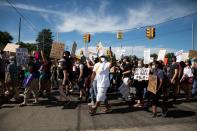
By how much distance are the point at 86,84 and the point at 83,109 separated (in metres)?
2.01

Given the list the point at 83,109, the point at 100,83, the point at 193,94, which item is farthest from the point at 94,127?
the point at 193,94

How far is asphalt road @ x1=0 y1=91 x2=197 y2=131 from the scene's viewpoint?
23.7ft

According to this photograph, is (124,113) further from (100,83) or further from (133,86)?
(133,86)

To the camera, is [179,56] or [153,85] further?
[179,56]

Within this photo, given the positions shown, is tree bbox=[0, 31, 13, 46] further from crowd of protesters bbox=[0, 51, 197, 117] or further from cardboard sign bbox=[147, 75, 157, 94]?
cardboard sign bbox=[147, 75, 157, 94]

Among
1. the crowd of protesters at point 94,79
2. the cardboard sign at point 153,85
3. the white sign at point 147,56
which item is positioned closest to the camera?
the cardboard sign at point 153,85

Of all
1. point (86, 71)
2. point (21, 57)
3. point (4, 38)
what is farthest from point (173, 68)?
point (4, 38)

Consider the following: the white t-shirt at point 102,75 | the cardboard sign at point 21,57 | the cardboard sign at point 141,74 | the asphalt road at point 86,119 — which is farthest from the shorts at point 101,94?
the cardboard sign at point 21,57

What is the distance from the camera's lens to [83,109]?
32.0 feet

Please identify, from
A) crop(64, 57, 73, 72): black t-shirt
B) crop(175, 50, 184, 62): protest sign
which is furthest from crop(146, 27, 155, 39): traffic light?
crop(64, 57, 73, 72): black t-shirt

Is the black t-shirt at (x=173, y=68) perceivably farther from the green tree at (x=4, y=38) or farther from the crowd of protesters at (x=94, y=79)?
the green tree at (x=4, y=38)

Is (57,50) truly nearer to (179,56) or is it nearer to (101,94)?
(101,94)

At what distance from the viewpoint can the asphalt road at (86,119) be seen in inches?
284

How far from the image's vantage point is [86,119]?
8195 millimetres
